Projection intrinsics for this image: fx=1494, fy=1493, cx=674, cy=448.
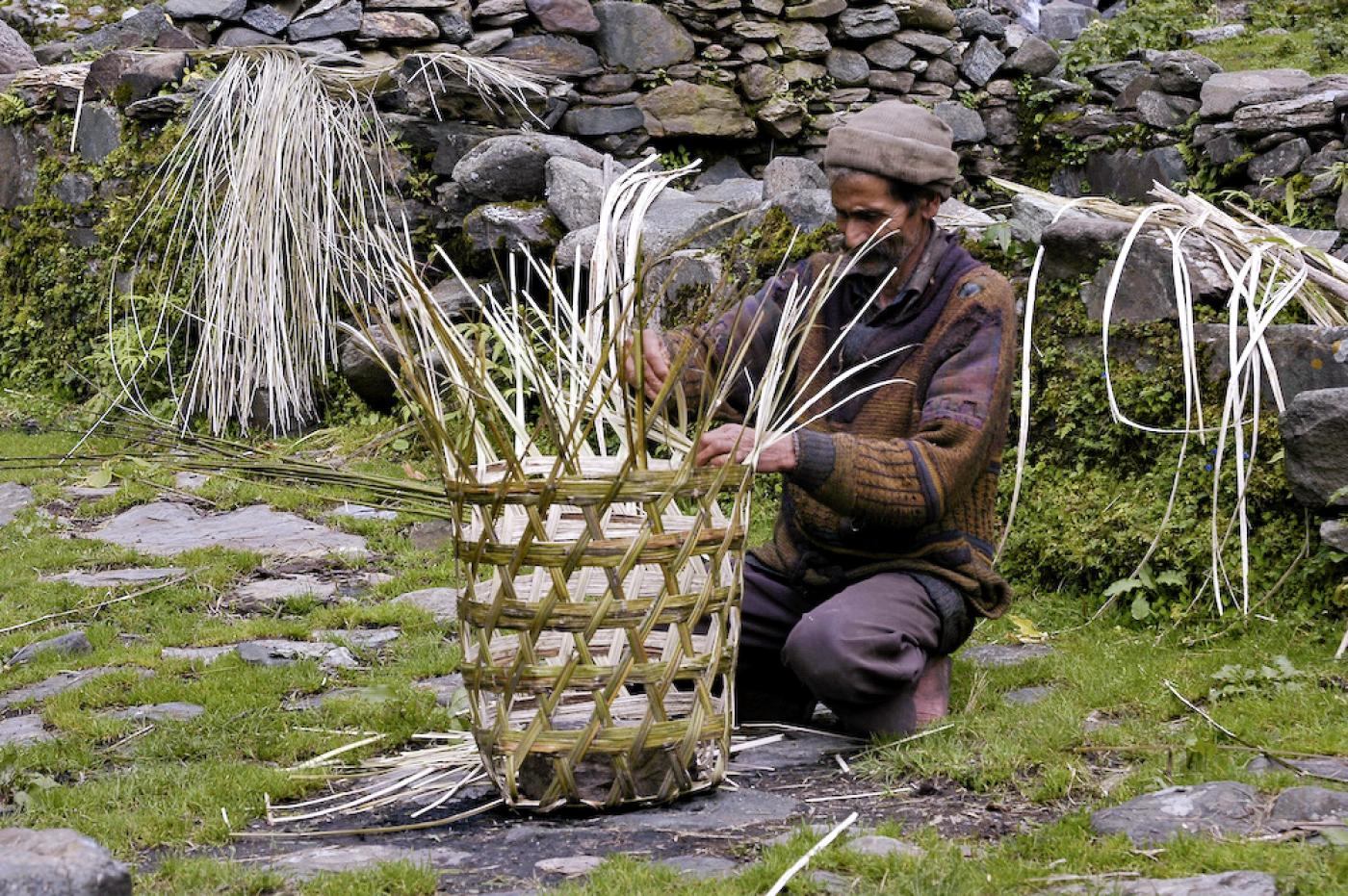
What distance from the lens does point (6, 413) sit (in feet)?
25.2

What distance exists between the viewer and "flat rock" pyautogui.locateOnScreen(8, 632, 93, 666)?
4.03 m

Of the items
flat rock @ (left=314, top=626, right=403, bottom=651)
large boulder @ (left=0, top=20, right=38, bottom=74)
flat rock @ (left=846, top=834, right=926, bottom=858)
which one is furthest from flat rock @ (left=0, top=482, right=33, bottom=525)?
flat rock @ (left=846, top=834, right=926, bottom=858)

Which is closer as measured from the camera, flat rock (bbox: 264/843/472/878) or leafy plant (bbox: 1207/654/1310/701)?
flat rock (bbox: 264/843/472/878)

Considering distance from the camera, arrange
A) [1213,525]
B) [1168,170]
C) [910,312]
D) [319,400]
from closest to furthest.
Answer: [910,312] < [1213,525] < [319,400] < [1168,170]

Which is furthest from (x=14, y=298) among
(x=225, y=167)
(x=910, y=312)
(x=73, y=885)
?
(x=73, y=885)

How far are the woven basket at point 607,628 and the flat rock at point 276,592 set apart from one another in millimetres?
1945

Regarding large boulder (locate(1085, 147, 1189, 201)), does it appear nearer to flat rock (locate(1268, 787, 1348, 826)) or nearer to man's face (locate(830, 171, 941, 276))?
man's face (locate(830, 171, 941, 276))

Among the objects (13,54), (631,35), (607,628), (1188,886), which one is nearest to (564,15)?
(631,35)

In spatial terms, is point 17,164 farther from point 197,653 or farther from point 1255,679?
point 1255,679

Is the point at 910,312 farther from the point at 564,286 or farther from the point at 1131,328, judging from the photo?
the point at 564,286

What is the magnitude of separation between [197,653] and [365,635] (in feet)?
1.50

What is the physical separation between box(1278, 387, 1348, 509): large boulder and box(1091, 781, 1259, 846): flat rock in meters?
1.45

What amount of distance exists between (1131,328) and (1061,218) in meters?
0.47

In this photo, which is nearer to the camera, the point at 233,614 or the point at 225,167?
the point at 233,614
